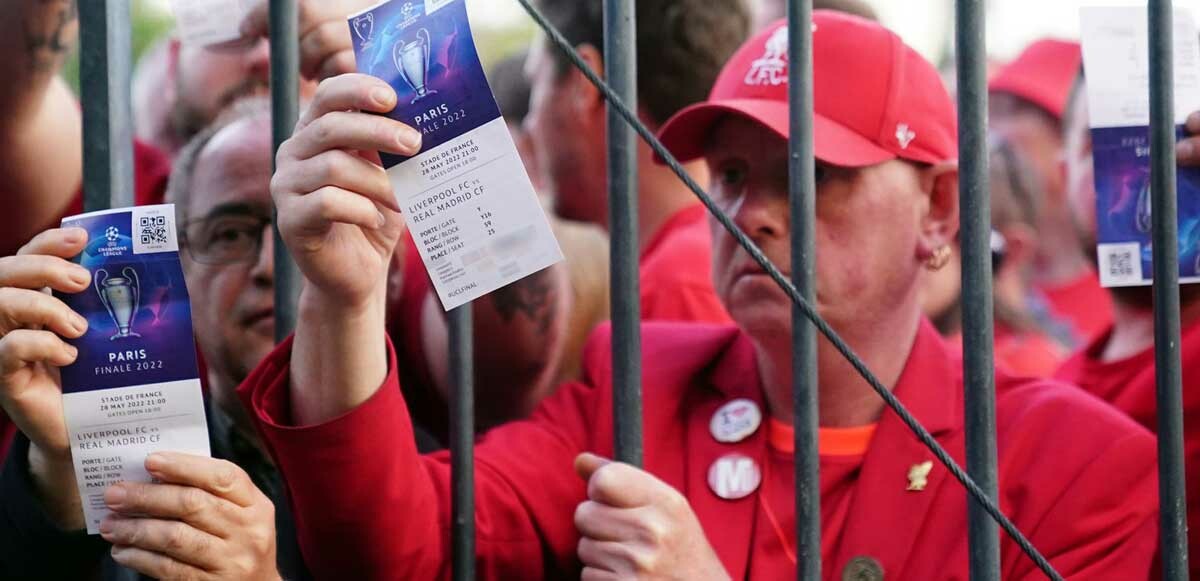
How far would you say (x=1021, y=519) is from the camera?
1.87 metres

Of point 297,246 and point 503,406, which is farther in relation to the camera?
point 503,406

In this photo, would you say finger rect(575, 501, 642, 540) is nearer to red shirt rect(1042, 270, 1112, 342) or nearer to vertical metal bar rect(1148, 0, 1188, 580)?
vertical metal bar rect(1148, 0, 1188, 580)

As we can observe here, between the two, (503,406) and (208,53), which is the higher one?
(208,53)

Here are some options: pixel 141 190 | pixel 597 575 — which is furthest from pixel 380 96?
pixel 141 190

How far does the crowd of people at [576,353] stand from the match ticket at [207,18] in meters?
0.05

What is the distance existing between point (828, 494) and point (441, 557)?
0.53m

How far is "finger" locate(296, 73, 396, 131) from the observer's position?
1.48 meters

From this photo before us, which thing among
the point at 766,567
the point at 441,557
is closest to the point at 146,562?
the point at 441,557

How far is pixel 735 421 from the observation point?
6.91 ft

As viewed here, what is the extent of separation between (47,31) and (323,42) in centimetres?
55

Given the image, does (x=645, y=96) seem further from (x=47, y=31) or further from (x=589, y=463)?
(x=589, y=463)

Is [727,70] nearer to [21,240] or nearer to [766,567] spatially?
[766,567]

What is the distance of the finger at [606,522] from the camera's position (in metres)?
1.65

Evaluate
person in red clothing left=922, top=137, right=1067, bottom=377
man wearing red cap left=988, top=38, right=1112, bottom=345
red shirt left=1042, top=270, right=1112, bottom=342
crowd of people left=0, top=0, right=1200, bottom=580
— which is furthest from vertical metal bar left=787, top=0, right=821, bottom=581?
red shirt left=1042, top=270, right=1112, bottom=342
